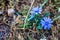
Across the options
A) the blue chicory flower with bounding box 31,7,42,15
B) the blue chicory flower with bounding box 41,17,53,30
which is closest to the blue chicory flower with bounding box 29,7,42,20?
the blue chicory flower with bounding box 31,7,42,15

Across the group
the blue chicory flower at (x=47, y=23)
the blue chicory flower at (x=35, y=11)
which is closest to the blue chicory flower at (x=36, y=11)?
the blue chicory flower at (x=35, y=11)

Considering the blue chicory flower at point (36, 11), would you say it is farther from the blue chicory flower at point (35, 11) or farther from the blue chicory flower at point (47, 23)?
the blue chicory flower at point (47, 23)

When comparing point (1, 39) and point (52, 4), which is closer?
point (1, 39)

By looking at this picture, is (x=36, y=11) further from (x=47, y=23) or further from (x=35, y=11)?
(x=47, y=23)

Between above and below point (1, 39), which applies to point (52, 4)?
above

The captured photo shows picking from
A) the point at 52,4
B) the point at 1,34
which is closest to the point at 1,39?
the point at 1,34

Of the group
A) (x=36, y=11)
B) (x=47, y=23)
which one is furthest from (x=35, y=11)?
(x=47, y=23)

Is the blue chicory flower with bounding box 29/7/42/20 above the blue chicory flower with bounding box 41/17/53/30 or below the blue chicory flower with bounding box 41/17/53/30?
above

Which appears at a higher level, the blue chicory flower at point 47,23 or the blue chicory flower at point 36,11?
the blue chicory flower at point 36,11

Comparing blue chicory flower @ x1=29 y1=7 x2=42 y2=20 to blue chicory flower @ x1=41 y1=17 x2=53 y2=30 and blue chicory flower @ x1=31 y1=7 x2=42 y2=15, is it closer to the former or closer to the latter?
blue chicory flower @ x1=31 y1=7 x2=42 y2=15

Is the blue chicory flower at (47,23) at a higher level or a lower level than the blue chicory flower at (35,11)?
lower

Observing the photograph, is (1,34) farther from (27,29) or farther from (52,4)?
(52,4)
